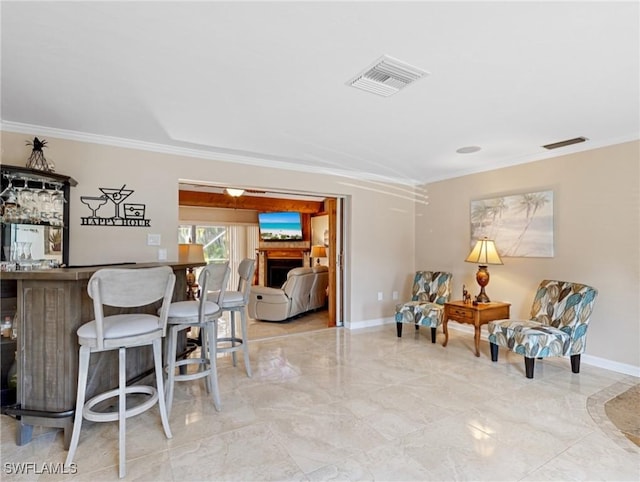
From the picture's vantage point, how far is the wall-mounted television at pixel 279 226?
8.42 m

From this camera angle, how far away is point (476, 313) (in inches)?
146

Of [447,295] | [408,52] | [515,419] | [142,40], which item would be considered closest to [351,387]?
[515,419]

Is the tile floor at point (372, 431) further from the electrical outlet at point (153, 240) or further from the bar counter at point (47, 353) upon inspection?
the electrical outlet at point (153, 240)

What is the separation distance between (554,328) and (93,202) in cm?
472

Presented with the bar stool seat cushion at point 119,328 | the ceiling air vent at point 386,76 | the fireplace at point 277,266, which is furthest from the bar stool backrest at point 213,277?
the fireplace at point 277,266

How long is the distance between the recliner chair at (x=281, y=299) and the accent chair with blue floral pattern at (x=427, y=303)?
5.71 ft

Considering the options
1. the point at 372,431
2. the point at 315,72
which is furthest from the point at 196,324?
the point at 315,72

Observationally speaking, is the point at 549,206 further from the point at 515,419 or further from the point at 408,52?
the point at 408,52

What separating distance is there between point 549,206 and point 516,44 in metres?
2.66

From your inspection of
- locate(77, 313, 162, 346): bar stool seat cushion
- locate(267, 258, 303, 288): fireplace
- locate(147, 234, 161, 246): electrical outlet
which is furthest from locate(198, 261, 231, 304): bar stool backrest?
locate(267, 258, 303, 288): fireplace

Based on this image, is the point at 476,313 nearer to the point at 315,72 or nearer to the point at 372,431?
the point at 372,431

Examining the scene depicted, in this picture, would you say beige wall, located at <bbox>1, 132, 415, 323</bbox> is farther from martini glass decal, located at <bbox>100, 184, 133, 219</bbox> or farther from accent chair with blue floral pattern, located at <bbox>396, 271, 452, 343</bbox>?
accent chair with blue floral pattern, located at <bbox>396, 271, 452, 343</bbox>

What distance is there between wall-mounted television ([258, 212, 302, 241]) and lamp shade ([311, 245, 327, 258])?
65cm

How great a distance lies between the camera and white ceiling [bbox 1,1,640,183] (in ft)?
5.32
